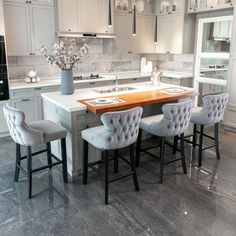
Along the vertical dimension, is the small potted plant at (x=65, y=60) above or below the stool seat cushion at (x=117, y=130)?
above

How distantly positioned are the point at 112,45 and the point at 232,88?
8.87 feet

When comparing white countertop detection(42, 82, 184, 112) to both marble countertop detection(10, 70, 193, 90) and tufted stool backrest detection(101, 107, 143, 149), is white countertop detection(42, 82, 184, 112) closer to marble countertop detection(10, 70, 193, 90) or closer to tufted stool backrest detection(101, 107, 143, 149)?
tufted stool backrest detection(101, 107, 143, 149)

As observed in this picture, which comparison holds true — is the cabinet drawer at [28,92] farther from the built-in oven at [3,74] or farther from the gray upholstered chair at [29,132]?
the gray upholstered chair at [29,132]

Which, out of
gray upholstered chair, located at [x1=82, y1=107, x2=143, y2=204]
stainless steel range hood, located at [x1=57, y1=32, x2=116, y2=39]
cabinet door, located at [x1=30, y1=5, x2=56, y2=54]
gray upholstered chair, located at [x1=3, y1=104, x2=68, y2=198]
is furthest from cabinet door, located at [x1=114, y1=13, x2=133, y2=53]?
gray upholstered chair, located at [x1=82, y1=107, x2=143, y2=204]

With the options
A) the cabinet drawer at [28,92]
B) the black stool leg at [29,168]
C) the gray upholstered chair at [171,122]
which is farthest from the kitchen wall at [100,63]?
the gray upholstered chair at [171,122]

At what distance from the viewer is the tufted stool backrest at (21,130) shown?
259cm

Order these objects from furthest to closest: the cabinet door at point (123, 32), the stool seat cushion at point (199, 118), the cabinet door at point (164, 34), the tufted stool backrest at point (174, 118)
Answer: the cabinet door at point (164, 34) → the cabinet door at point (123, 32) → the stool seat cushion at point (199, 118) → the tufted stool backrest at point (174, 118)

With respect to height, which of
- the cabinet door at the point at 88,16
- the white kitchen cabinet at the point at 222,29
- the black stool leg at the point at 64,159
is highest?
the cabinet door at the point at 88,16

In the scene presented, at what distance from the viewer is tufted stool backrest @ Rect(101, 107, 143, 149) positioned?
2.54 m

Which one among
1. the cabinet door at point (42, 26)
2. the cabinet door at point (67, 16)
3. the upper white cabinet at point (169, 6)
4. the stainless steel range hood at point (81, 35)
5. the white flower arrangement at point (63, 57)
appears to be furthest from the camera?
the upper white cabinet at point (169, 6)

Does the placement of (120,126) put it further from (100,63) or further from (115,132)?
(100,63)

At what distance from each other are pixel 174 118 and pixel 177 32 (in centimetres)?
359

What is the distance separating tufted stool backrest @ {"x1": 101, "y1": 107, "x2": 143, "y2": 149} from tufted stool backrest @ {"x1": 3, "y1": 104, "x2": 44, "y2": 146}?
70 centimetres

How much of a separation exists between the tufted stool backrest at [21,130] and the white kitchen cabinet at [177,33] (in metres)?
4.25
